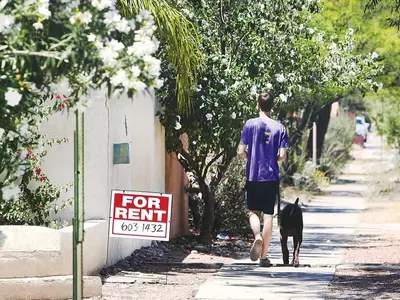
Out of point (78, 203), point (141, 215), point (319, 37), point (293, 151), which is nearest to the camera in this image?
point (78, 203)

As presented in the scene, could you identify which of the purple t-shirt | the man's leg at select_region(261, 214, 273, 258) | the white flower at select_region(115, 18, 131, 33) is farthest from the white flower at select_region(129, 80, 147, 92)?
the man's leg at select_region(261, 214, 273, 258)

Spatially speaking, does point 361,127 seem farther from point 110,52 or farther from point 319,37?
point 110,52

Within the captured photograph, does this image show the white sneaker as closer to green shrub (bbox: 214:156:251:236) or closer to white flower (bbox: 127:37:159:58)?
green shrub (bbox: 214:156:251:236)

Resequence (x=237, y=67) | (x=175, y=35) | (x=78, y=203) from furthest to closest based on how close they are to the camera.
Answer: (x=237, y=67)
(x=175, y=35)
(x=78, y=203)

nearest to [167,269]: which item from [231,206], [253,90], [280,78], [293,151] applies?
[253,90]

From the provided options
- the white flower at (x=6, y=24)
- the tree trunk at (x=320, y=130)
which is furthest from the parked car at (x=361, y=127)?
the white flower at (x=6, y=24)

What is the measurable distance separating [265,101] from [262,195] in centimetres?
99

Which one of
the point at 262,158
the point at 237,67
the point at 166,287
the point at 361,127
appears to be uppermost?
the point at 361,127

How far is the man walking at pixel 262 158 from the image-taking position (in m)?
11.6

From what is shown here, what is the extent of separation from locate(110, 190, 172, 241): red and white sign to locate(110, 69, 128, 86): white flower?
4.63 meters

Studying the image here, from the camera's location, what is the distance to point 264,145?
458 inches

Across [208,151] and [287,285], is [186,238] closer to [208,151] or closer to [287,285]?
[208,151]

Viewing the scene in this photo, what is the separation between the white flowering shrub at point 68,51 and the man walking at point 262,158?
18.0 ft

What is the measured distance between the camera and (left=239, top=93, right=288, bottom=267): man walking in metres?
11.6
